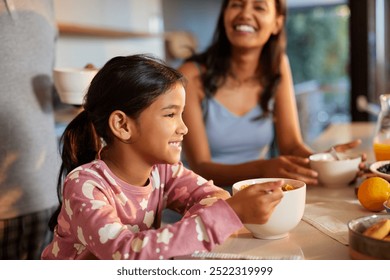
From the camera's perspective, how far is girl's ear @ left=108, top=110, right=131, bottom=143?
0.86 meters

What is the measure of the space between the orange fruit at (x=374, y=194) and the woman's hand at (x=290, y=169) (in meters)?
0.16

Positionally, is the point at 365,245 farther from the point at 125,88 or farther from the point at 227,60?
the point at 227,60

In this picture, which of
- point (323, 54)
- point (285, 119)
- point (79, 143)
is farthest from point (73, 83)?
point (323, 54)

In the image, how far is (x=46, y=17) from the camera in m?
1.34

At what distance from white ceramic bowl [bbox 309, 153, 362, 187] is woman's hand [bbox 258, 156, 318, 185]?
20mm

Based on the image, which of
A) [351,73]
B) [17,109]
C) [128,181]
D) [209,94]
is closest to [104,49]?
[351,73]

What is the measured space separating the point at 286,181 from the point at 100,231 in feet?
1.03

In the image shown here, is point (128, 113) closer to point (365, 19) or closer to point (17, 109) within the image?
point (17, 109)

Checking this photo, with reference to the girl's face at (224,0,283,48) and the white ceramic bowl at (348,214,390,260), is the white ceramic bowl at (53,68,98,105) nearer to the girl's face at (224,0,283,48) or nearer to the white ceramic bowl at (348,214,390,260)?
the girl's face at (224,0,283,48)

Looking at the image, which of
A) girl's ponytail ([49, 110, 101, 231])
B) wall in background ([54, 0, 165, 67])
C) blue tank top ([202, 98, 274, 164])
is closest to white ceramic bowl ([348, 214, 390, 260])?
girl's ponytail ([49, 110, 101, 231])

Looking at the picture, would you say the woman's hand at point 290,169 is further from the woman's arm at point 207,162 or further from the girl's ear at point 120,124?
the girl's ear at point 120,124

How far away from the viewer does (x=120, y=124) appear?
86cm

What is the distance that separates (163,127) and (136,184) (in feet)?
0.50

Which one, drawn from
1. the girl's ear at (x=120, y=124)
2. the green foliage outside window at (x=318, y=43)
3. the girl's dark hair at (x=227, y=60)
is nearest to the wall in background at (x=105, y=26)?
the girl's dark hair at (x=227, y=60)
